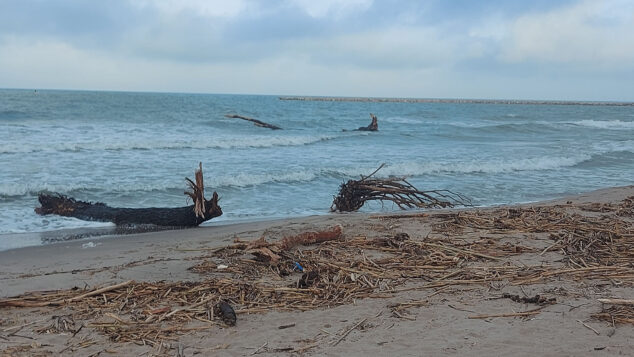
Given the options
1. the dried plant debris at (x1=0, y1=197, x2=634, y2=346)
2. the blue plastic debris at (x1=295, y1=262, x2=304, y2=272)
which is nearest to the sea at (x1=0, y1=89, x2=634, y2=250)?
the dried plant debris at (x1=0, y1=197, x2=634, y2=346)

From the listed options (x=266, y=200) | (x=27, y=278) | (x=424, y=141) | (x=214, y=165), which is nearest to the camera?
(x=27, y=278)

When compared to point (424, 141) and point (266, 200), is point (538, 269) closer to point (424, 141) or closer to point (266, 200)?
point (266, 200)

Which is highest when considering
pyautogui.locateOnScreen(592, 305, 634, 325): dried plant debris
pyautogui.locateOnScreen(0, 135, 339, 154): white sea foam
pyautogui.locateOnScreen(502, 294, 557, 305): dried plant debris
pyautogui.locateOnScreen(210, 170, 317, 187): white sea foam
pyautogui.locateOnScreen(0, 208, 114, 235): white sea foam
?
pyautogui.locateOnScreen(592, 305, 634, 325): dried plant debris

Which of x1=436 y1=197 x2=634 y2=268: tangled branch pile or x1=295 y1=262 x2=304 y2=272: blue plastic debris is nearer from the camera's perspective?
x1=295 y1=262 x2=304 y2=272: blue plastic debris

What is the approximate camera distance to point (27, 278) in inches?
219

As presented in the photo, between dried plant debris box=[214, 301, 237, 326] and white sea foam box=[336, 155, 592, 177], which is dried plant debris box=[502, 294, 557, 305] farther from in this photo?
white sea foam box=[336, 155, 592, 177]

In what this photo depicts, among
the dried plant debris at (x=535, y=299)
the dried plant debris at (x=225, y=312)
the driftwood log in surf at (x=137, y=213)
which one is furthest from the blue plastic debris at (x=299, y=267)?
the driftwood log in surf at (x=137, y=213)

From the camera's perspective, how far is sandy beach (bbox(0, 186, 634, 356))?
3533mm

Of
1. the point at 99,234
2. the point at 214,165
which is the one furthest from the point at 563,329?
the point at 214,165

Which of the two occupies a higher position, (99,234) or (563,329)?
(563,329)

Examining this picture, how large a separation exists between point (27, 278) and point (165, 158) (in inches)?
508

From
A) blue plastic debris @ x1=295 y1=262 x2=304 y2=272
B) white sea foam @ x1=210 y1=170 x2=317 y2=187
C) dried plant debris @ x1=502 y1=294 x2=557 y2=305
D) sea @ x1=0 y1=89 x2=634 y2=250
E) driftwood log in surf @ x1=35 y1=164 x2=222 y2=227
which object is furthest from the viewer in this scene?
white sea foam @ x1=210 y1=170 x2=317 y2=187

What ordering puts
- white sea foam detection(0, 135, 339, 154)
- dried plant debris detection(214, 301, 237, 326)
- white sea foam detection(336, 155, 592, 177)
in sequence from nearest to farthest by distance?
dried plant debris detection(214, 301, 237, 326) < white sea foam detection(336, 155, 592, 177) < white sea foam detection(0, 135, 339, 154)

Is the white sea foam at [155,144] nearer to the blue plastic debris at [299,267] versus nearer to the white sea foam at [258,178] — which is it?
the white sea foam at [258,178]
